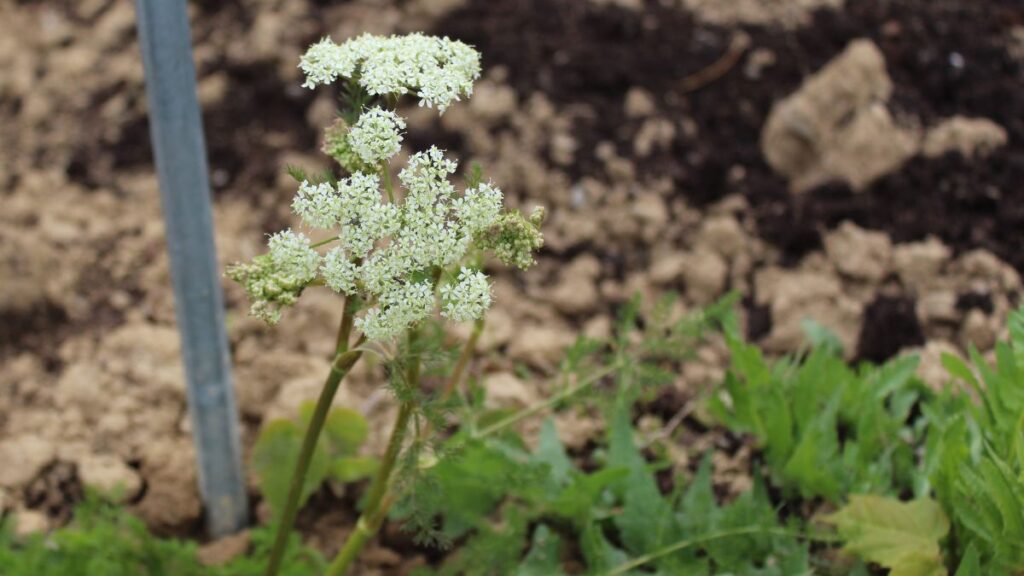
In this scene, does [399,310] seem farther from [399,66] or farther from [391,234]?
[399,66]

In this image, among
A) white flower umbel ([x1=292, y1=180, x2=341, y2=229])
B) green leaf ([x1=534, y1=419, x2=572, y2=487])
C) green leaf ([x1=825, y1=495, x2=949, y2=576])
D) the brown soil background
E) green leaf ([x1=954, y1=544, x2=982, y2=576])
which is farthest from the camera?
the brown soil background

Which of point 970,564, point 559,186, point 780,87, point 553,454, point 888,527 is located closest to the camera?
point 970,564

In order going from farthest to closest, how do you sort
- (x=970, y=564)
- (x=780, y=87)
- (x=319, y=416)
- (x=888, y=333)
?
(x=780, y=87) < (x=888, y=333) < (x=970, y=564) < (x=319, y=416)

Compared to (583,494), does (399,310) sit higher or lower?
higher

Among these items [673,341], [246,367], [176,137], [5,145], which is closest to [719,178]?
[673,341]

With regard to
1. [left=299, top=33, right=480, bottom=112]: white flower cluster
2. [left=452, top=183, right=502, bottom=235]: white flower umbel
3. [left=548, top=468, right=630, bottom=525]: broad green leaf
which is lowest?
[left=548, top=468, right=630, bottom=525]: broad green leaf

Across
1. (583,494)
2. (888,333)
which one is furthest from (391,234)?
(888,333)

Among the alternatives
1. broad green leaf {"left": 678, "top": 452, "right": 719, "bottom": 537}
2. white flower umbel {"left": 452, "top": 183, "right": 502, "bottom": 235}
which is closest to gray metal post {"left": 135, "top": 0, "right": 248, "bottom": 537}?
white flower umbel {"left": 452, "top": 183, "right": 502, "bottom": 235}

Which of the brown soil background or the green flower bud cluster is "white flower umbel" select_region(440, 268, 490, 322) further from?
the brown soil background
